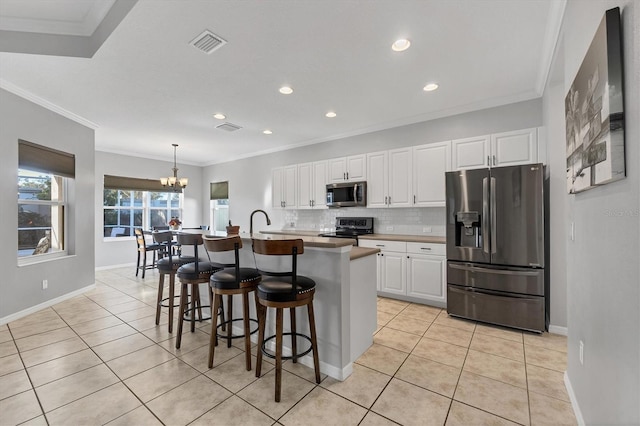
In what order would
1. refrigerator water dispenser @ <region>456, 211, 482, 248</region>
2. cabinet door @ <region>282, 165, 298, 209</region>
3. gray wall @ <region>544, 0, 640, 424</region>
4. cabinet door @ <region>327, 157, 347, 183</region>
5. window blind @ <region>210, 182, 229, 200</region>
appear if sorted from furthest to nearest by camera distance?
window blind @ <region>210, 182, 229, 200</region> < cabinet door @ <region>282, 165, 298, 209</region> < cabinet door @ <region>327, 157, 347, 183</region> < refrigerator water dispenser @ <region>456, 211, 482, 248</region> < gray wall @ <region>544, 0, 640, 424</region>

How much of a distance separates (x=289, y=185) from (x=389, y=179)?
87.3 inches

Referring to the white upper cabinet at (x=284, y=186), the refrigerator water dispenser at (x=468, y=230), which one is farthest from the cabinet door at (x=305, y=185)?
the refrigerator water dispenser at (x=468, y=230)

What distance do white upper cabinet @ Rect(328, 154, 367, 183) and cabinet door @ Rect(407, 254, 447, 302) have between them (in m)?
1.69

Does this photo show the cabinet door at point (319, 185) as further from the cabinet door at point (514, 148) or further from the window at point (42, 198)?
the window at point (42, 198)

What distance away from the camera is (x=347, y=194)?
4871mm

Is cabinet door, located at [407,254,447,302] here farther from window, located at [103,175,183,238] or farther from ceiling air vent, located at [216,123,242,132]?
window, located at [103,175,183,238]

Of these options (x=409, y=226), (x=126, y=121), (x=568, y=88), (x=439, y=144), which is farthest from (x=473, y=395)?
(x=126, y=121)

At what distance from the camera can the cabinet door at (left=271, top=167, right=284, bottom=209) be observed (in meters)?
5.96

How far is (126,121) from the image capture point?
4.56 m

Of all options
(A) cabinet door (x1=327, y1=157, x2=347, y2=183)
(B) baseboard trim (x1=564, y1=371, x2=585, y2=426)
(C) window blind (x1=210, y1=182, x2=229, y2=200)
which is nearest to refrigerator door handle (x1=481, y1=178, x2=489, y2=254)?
(B) baseboard trim (x1=564, y1=371, x2=585, y2=426)

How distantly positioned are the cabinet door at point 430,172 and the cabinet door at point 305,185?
2.06 m

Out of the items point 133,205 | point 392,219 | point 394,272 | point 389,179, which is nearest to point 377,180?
point 389,179

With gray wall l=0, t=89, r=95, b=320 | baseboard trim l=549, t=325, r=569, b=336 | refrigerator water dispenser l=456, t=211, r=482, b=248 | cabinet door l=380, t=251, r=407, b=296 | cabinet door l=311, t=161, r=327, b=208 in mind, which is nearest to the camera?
baseboard trim l=549, t=325, r=569, b=336

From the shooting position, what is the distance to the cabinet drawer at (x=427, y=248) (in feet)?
11.8
